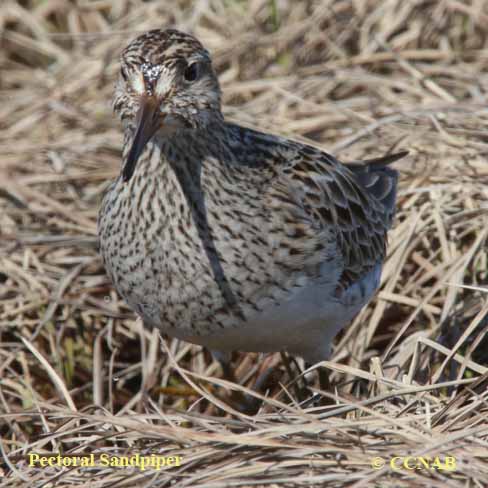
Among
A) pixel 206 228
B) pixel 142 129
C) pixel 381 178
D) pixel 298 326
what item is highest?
pixel 142 129

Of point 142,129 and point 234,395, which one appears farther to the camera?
point 234,395

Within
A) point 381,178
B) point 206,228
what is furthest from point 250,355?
point 206,228

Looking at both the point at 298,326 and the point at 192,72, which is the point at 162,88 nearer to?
the point at 192,72

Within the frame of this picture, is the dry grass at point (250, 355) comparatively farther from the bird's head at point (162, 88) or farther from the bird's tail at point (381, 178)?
the bird's head at point (162, 88)

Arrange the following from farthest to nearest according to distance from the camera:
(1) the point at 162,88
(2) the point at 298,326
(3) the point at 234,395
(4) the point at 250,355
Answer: (4) the point at 250,355
(3) the point at 234,395
(2) the point at 298,326
(1) the point at 162,88

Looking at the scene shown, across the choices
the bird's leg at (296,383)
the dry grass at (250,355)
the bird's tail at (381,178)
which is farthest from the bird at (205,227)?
the bird's tail at (381,178)

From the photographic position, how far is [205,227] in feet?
16.1

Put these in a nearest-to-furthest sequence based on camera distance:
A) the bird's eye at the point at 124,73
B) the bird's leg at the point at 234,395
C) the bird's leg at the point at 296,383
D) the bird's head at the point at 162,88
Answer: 1. the bird's head at the point at 162,88
2. the bird's eye at the point at 124,73
3. the bird's leg at the point at 234,395
4. the bird's leg at the point at 296,383

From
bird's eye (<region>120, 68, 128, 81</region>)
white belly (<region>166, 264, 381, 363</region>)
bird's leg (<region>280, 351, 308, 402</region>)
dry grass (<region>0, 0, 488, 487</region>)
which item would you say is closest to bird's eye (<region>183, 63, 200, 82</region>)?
bird's eye (<region>120, 68, 128, 81</region>)

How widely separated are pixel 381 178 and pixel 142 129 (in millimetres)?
2451


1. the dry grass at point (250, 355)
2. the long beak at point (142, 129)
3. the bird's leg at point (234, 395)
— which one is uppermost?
the long beak at point (142, 129)

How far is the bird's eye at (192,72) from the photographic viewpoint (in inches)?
184

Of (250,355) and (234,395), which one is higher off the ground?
(250,355)

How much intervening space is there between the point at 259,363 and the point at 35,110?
10.5 ft
